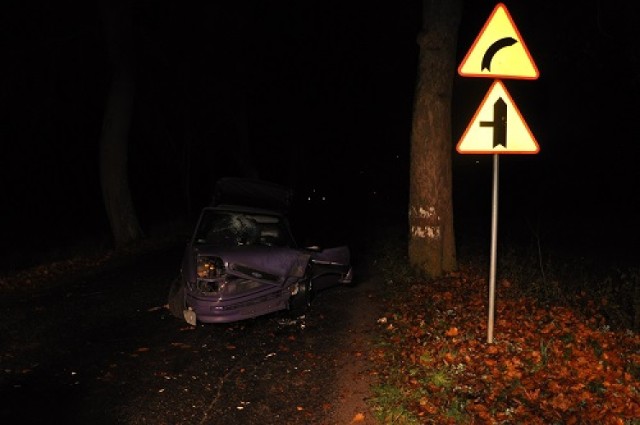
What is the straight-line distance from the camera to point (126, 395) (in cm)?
560

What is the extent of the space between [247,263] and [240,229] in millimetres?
1122

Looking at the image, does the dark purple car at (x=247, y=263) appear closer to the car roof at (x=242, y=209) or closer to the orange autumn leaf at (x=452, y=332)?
the car roof at (x=242, y=209)

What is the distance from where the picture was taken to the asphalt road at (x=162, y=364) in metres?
5.27

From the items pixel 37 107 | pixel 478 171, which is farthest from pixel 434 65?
pixel 478 171

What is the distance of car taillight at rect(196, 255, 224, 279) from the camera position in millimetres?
7422

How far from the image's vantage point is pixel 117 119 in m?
17.5

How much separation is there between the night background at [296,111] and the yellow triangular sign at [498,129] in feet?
18.5

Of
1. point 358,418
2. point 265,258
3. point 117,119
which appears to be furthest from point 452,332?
point 117,119

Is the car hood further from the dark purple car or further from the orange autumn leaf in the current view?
the orange autumn leaf

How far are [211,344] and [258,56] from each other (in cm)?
2681

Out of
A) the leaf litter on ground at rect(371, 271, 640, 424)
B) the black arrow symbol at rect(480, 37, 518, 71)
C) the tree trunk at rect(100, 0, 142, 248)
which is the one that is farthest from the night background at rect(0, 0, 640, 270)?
the black arrow symbol at rect(480, 37, 518, 71)

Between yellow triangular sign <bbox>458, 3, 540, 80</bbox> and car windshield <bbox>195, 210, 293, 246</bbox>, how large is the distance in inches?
150

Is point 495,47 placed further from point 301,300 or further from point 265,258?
point 301,300

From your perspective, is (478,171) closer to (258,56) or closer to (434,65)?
(258,56)
